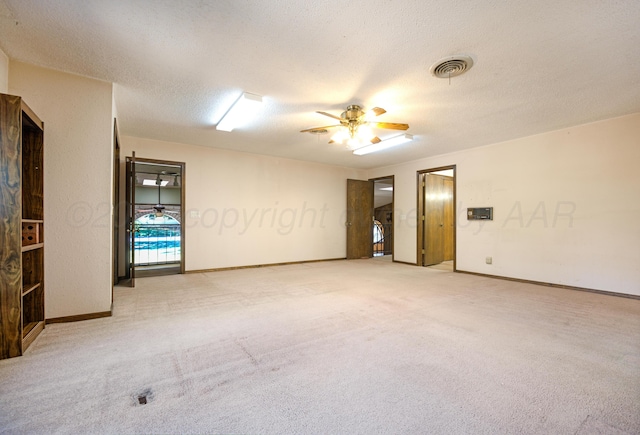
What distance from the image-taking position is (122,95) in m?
3.28

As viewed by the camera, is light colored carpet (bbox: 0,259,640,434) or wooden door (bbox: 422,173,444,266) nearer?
light colored carpet (bbox: 0,259,640,434)

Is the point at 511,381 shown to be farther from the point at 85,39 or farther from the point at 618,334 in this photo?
the point at 85,39

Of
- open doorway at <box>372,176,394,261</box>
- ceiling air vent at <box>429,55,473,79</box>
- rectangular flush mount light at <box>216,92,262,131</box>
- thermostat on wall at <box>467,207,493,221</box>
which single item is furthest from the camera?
open doorway at <box>372,176,394,261</box>

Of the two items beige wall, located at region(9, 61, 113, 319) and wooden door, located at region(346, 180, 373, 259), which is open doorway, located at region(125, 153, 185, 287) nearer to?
beige wall, located at region(9, 61, 113, 319)

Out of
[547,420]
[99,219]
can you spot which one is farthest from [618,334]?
[99,219]

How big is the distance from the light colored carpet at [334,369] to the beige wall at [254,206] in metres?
2.22

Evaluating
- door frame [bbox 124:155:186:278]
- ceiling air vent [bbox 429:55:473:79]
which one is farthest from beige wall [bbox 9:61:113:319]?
ceiling air vent [bbox 429:55:473:79]

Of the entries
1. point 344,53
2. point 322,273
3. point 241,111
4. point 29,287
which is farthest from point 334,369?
point 322,273

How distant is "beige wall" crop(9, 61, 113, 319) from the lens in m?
2.76

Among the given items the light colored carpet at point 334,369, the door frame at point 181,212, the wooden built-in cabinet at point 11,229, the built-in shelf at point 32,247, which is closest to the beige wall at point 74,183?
the built-in shelf at point 32,247

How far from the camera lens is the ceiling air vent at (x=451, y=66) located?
2475mm

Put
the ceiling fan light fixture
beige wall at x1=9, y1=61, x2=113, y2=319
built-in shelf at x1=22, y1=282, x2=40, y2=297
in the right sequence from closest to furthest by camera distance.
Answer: built-in shelf at x1=22, y1=282, x2=40, y2=297 → beige wall at x1=9, y1=61, x2=113, y2=319 → the ceiling fan light fixture

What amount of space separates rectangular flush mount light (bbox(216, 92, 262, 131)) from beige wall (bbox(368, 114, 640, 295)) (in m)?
4.30

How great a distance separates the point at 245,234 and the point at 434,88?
4498mm
